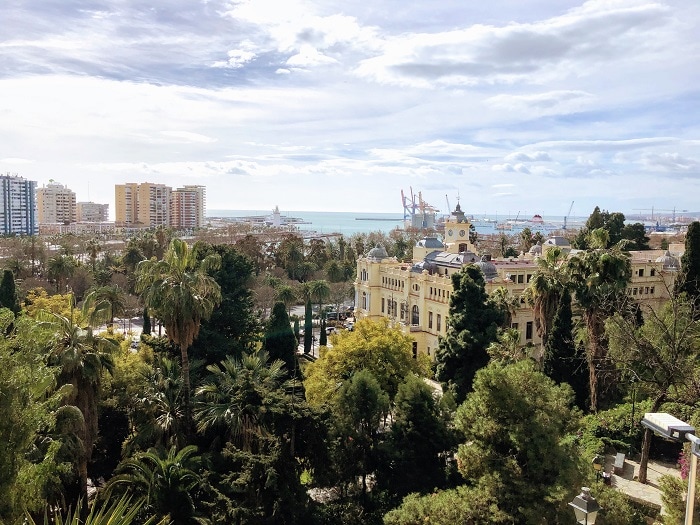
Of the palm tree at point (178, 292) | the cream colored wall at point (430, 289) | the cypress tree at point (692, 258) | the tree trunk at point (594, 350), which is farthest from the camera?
the cream colored wall at point (430, 289)

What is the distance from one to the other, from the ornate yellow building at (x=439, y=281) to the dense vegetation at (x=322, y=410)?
8174 mm

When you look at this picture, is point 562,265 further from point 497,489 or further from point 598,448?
point 497,489

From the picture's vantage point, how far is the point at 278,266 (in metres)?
70.2

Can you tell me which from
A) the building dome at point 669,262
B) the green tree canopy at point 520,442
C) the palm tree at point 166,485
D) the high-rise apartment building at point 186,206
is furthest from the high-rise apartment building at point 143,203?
the green tree canopy at point 520,442

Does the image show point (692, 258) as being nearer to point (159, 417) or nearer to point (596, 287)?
point (596, 287)

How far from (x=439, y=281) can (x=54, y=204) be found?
15935cm

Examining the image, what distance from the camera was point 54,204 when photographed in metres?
167

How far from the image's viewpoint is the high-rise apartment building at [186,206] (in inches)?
6870

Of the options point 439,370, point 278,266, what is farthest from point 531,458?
point 278,266

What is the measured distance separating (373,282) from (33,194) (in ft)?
424

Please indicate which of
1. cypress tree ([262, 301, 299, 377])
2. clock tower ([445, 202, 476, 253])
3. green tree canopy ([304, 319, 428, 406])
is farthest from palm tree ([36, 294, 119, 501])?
clock tower ([445, 202, 476, 253])

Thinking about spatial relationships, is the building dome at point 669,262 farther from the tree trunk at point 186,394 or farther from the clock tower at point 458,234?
the tree trunk at point 186,394

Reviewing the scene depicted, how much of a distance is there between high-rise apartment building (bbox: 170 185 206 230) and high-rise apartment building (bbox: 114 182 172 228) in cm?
220

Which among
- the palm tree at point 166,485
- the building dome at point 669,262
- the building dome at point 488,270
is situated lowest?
the palm tree at point 166,485
